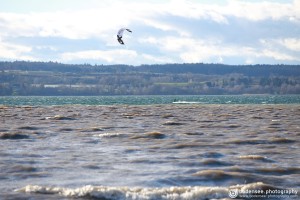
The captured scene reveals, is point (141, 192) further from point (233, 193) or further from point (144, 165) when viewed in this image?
point (144, 165)

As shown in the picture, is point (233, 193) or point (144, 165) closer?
point (233, 193)

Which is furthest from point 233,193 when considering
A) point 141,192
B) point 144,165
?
point 144,165

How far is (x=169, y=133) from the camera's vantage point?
133ft

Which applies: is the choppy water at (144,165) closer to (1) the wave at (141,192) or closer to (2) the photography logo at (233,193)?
(1) the wave at (141,192)

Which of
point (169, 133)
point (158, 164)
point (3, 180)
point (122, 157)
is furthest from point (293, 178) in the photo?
point (169, 133)

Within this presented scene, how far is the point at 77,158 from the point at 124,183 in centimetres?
693

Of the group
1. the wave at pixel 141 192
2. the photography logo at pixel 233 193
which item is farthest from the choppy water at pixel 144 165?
the photography logo at pixel 233 193

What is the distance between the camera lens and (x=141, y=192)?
60.3 ft

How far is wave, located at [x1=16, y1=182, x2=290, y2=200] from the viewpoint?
18.0 meters

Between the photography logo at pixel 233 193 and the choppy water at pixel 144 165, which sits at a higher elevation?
the photography logo at pixel 233 193

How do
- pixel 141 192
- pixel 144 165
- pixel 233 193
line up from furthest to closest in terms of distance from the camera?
1. pixel 144 165
2. pixel 141 192
3. pixel 233 193

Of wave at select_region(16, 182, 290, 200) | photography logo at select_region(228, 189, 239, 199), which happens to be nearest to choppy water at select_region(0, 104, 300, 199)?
wave at select_region(16, 182, 290, 200)

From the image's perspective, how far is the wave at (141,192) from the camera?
18.0 metres

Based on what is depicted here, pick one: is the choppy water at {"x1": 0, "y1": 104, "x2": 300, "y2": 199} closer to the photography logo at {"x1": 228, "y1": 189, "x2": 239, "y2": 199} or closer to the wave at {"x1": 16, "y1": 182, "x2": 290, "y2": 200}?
the wave at {"x1": 16, "y1": 182, "x2": 290, "y2": 200}
